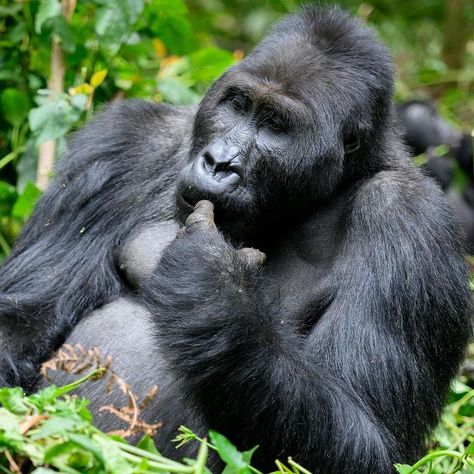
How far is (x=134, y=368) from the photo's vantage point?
3.97 meters

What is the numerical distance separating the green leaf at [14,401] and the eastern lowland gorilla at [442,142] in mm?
8402

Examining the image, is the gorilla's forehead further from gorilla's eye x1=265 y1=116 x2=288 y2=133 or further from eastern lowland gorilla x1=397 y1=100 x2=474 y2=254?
eastern lowland gorilla x1=397 y1=100 x2=474 y2=254

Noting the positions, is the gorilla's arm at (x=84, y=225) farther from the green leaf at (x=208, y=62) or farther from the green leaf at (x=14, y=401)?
the green leaf at (x=208, y=62)

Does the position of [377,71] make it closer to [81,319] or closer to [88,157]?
[88,157]

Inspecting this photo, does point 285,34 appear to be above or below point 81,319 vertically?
above

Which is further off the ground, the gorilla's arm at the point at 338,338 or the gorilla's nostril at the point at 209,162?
the gorilla's nostril at the point at 209,162

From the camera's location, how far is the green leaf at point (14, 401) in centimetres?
284

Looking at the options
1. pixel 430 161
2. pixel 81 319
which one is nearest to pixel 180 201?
pixel 81 319

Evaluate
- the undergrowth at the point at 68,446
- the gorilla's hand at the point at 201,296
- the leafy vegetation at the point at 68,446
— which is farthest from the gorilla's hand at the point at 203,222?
the leafy vegetation at the point at 68,446

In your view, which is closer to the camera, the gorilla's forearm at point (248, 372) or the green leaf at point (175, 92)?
the gorilla's forearm at point (248, 372)

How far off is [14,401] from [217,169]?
1.33 m

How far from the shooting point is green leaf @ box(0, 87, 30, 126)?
18.6 ft

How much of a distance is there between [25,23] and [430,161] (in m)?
6.26

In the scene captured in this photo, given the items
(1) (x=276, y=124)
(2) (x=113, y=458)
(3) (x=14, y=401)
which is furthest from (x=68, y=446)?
(1) (x=276, y=124)
